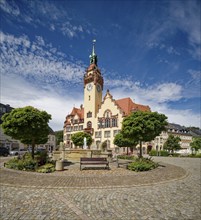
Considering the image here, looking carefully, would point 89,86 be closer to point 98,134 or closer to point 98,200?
point 98,134

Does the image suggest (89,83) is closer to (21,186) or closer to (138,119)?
(138,119)

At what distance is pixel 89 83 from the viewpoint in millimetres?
73312

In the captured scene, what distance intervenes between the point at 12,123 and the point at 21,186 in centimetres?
902

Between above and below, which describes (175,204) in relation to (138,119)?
below

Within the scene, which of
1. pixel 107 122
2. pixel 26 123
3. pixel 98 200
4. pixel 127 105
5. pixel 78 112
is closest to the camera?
pixel 98 200

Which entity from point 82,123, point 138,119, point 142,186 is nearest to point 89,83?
point 82,123

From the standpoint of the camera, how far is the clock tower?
70500 mm

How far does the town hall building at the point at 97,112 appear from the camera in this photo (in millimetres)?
63250

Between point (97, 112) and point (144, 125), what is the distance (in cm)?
4976

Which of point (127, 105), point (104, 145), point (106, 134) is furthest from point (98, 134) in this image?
point (127, 105)

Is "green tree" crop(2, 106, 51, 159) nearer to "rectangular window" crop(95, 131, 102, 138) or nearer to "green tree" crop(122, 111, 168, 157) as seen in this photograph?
"green tree" crop(122, 111, 168, 157)

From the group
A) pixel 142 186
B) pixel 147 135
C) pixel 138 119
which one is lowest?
pixel 142 186

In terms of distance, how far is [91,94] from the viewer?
2825 inches

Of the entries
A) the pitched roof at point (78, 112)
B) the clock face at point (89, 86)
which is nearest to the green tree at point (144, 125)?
the clock face at point (89, 86)
